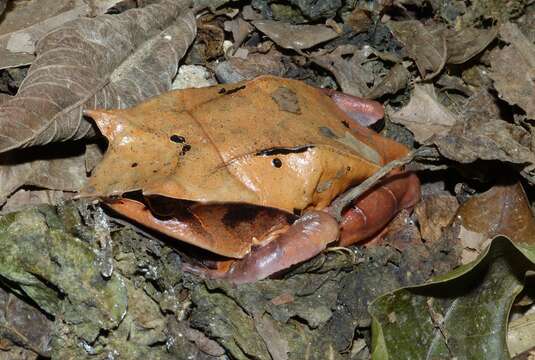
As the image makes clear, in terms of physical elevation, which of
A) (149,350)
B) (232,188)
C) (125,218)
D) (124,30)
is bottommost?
(149,350)

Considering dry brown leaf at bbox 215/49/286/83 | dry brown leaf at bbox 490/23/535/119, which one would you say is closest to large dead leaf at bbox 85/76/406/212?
dry brown leaf at bbox 215/49/286/83

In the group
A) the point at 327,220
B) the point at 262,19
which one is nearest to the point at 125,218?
the point at 327,220

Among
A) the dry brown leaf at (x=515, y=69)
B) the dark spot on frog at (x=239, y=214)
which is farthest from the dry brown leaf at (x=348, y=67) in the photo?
the dark spot on frog at (x=239, y=214)

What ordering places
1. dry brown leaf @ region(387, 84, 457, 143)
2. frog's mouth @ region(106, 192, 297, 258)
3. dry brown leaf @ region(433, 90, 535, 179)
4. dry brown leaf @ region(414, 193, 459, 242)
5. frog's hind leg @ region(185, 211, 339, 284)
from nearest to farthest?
1. frog's mouth @ region(106, 192, 297, 258)
2. frog's hind leg @ region(185, 211, 339, 284)
3. dry brown leaf @ region(433, 90, 535, 179)
4. dry brown leaf @ region(414, 193, 459, 242)
5. dry brown leaf @ region(387, 84, 457, 143)

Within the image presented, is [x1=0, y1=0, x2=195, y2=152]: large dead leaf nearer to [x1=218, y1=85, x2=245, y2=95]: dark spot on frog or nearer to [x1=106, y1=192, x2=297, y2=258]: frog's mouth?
[x1=218, y1=85, x2=245, y2=95]: dark spot on frog

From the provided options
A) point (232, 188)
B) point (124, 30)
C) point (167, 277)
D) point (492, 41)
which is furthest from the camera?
point (492, 41)

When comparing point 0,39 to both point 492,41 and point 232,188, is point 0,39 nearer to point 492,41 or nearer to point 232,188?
point 232,188
